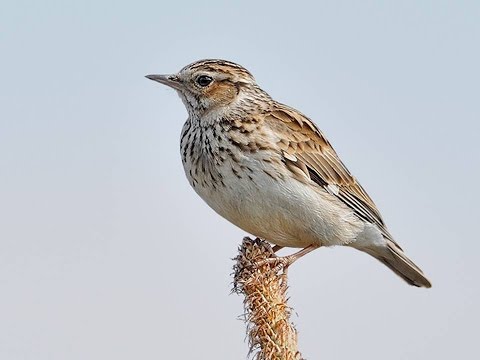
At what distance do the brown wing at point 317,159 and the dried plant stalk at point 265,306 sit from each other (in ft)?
7.64

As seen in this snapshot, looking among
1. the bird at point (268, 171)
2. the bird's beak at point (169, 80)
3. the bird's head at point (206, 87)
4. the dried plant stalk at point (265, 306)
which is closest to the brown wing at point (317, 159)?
the bird at point (268, 171)

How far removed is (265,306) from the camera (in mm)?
5887

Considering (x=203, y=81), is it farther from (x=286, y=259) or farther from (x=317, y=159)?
(x=286, y=259)

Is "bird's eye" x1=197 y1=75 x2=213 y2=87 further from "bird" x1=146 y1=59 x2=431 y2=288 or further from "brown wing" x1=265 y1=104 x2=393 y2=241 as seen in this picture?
"brown wing" x1=265 y1=104 x2=393 y2=241

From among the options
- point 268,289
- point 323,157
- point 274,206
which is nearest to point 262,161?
point 274,206

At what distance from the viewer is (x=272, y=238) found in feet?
28.1

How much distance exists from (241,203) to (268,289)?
6.91 ft

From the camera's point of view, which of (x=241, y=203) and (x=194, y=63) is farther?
(x=194, y=63)

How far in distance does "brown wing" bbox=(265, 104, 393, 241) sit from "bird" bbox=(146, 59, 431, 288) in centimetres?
1

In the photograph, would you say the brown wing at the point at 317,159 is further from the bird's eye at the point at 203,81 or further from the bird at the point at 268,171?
the bird's eye at the point at 203,81

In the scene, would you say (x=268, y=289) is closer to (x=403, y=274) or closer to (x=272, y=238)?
(x=272, y=238)

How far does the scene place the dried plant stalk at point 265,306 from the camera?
18.1ft

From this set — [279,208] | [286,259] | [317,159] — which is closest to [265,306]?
[286,259]

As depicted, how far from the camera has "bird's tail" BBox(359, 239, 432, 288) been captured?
977 cm
